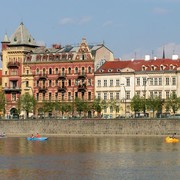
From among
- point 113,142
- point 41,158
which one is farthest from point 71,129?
point 41,158

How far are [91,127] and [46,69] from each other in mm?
27722

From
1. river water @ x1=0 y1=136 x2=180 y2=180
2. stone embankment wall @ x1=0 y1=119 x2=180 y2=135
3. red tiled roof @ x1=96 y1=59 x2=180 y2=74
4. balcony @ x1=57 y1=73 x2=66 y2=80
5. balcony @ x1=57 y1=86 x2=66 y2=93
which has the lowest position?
river water @ x1=0 y1=136 x2=180 y2=180

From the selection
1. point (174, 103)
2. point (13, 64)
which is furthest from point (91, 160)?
point (13, 64)

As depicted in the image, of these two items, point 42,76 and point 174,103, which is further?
point 42,76

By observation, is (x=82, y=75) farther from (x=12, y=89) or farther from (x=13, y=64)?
(x=12, y=89)

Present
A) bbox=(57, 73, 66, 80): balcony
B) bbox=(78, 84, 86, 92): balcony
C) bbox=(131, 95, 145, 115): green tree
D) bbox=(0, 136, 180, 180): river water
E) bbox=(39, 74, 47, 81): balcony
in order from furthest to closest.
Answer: bbox=(39, 74, 47, 81): balcony → bbox=(57, 73, 66, 80): balcony → bbox=(78, 84, 86, 92): balcony → bbox=(131, 95, 145, 115): green tree → bbox=(0, 136, 180, 180): river water

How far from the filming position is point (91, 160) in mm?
88938

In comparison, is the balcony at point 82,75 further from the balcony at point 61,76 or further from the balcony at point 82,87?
the balcony at point 61,76

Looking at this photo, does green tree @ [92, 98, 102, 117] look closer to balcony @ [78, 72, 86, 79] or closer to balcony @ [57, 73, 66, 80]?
balcony @ [78, 72, 86, 79]

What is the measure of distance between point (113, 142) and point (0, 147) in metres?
17.6

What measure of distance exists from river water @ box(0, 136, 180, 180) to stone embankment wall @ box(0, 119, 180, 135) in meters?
9.61

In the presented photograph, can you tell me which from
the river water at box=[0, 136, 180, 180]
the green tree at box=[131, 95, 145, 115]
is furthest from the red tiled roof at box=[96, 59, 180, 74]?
the river water at box=[0, 136, 180, 180]

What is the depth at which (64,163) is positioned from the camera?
8544 centimetres

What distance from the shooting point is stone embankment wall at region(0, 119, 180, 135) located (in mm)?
135250
